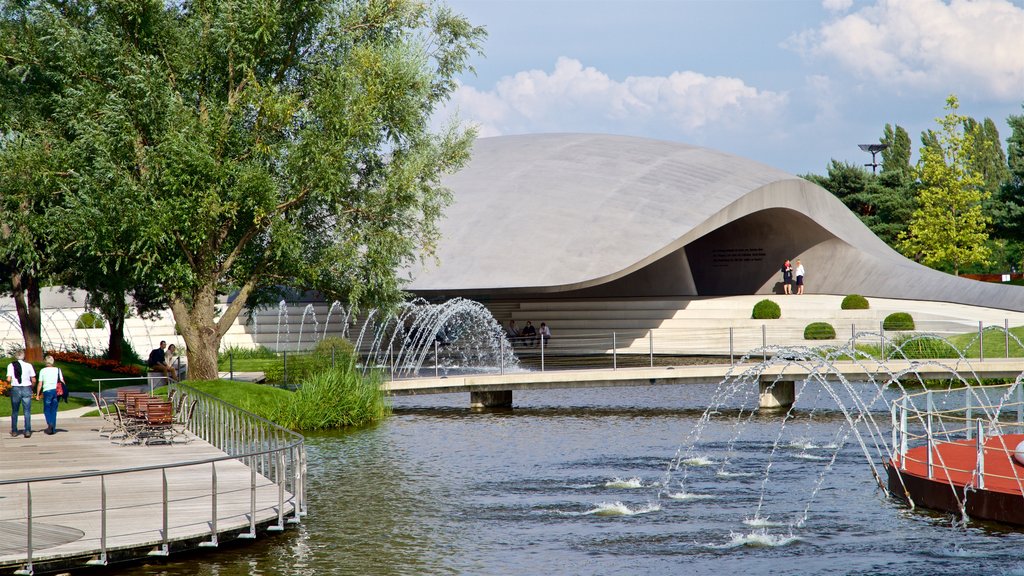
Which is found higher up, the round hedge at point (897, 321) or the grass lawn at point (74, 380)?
the round hedge at point (897, 321)

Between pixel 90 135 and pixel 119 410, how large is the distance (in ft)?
17.3

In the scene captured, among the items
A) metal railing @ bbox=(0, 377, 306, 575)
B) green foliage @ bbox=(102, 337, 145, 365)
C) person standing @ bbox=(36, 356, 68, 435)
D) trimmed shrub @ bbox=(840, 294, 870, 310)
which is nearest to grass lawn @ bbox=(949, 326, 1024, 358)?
trimmed shrub @ bbox=(840, 294, 870, 310)

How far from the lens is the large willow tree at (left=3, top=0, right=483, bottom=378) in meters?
18.5

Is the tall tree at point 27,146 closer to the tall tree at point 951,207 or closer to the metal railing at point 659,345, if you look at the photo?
the metal railing at point 659,345

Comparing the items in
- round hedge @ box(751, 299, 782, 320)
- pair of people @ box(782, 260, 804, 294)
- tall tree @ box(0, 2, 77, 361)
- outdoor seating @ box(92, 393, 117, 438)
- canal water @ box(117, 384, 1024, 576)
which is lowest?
canal water @ box(117, 384, 1024, 576)

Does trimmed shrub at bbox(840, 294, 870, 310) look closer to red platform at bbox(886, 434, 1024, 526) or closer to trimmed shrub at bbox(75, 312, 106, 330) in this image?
red platform at bbox(886, 434, 1024, 526)

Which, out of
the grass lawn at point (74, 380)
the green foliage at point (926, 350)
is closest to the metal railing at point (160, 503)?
the grass lawn at point (74, 380)

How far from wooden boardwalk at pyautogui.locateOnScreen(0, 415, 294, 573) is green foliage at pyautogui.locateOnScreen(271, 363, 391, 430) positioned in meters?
3.74

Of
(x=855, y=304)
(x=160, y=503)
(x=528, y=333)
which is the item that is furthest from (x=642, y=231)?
(x=160, y=503)

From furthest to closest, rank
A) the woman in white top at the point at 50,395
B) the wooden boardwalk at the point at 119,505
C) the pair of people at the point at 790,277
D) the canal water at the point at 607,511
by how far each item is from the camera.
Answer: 1. the pair of people at the point at 790,277
2. the woman in white top at the point at 50,395
3. the canal water at the point at 607,511
4. the wooden boardwalk at the point at 119,505

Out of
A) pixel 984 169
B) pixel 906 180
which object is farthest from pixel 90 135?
pixel 984 169

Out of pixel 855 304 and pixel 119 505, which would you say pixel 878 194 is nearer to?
pixel 855 304

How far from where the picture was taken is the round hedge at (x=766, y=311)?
32562 mm

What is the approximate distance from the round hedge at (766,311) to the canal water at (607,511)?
14.3m
